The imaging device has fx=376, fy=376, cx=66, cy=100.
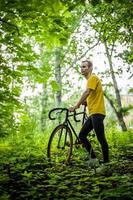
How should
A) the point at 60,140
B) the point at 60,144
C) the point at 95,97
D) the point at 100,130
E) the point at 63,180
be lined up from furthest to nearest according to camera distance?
the point at 60,144 < the point at 60,140 < the point at 95,97 < the point at 100,130 < the point at 63,180

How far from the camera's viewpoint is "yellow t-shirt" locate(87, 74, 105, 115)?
25.4 feet

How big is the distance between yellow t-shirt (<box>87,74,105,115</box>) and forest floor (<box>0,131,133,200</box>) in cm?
114

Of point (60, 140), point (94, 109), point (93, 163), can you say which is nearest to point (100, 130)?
point (94, 109)

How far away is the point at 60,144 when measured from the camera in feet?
28.8

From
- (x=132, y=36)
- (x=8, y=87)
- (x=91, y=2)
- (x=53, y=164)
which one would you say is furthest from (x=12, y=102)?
(x=132, y=36)

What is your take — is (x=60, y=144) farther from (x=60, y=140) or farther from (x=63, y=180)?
(x=63, y=180)

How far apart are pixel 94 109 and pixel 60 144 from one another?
5.04 ft

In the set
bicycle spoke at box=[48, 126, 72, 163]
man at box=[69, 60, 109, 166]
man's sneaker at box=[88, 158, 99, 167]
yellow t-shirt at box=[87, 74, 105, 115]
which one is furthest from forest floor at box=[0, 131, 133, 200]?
yellow t-shirt at box=[87, 74, 105, 115]

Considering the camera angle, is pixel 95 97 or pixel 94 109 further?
pixel 95 97

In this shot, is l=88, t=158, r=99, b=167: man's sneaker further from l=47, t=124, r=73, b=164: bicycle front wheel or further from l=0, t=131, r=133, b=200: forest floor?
l=47, t=124, r=73, b=164: bicycle front wheel

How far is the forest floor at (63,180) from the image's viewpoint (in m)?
5.02

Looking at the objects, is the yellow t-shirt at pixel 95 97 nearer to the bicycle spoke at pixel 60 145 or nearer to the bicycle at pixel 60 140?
the bicycle at pixel 60 140

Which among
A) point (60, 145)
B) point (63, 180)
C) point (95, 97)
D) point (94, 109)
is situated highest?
point (95, 97)

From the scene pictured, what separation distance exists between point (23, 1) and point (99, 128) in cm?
296
